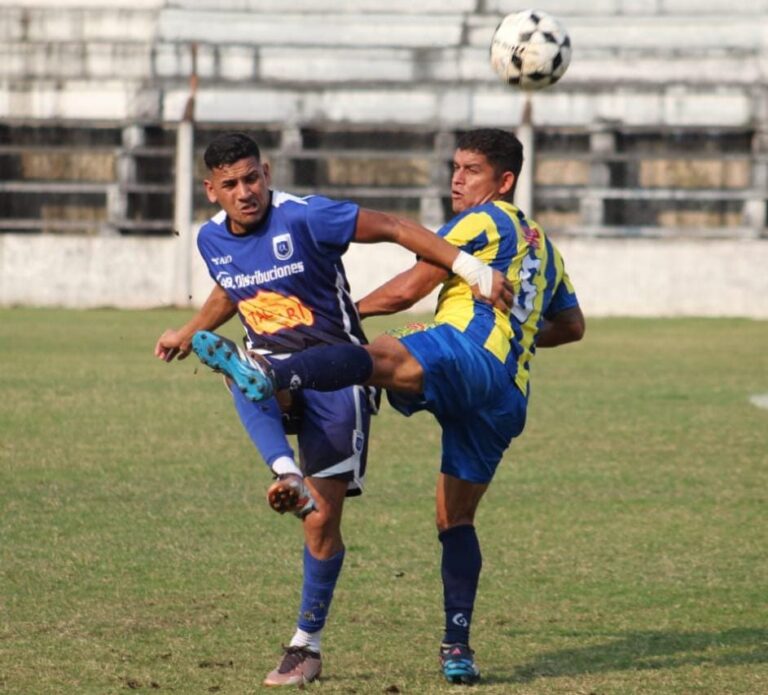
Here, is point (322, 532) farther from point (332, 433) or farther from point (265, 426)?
point (265, 426)

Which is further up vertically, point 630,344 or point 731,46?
point 731,46

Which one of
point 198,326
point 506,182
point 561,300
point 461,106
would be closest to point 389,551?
point 561,300

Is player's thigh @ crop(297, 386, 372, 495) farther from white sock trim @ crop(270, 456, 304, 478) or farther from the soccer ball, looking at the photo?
the soccer ball

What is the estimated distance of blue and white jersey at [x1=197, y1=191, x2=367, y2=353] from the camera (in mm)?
6527

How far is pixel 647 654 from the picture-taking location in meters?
6.97

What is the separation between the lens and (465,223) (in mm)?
6637

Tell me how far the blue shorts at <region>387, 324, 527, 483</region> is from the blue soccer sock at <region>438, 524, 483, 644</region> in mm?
250

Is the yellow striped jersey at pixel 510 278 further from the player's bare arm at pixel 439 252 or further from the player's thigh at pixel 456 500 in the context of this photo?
the player's thigh at pixel 456 500

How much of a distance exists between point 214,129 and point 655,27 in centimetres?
821

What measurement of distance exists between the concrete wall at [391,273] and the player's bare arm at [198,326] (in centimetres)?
1965

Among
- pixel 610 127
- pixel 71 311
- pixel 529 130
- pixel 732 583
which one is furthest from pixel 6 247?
pixel 732 583

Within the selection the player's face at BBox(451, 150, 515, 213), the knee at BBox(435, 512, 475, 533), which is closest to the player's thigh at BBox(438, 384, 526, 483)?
the knee at BBox(435, 512, 475, 533)

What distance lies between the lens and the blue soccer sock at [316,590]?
6535mm

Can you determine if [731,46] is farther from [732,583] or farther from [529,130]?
[732,583]
